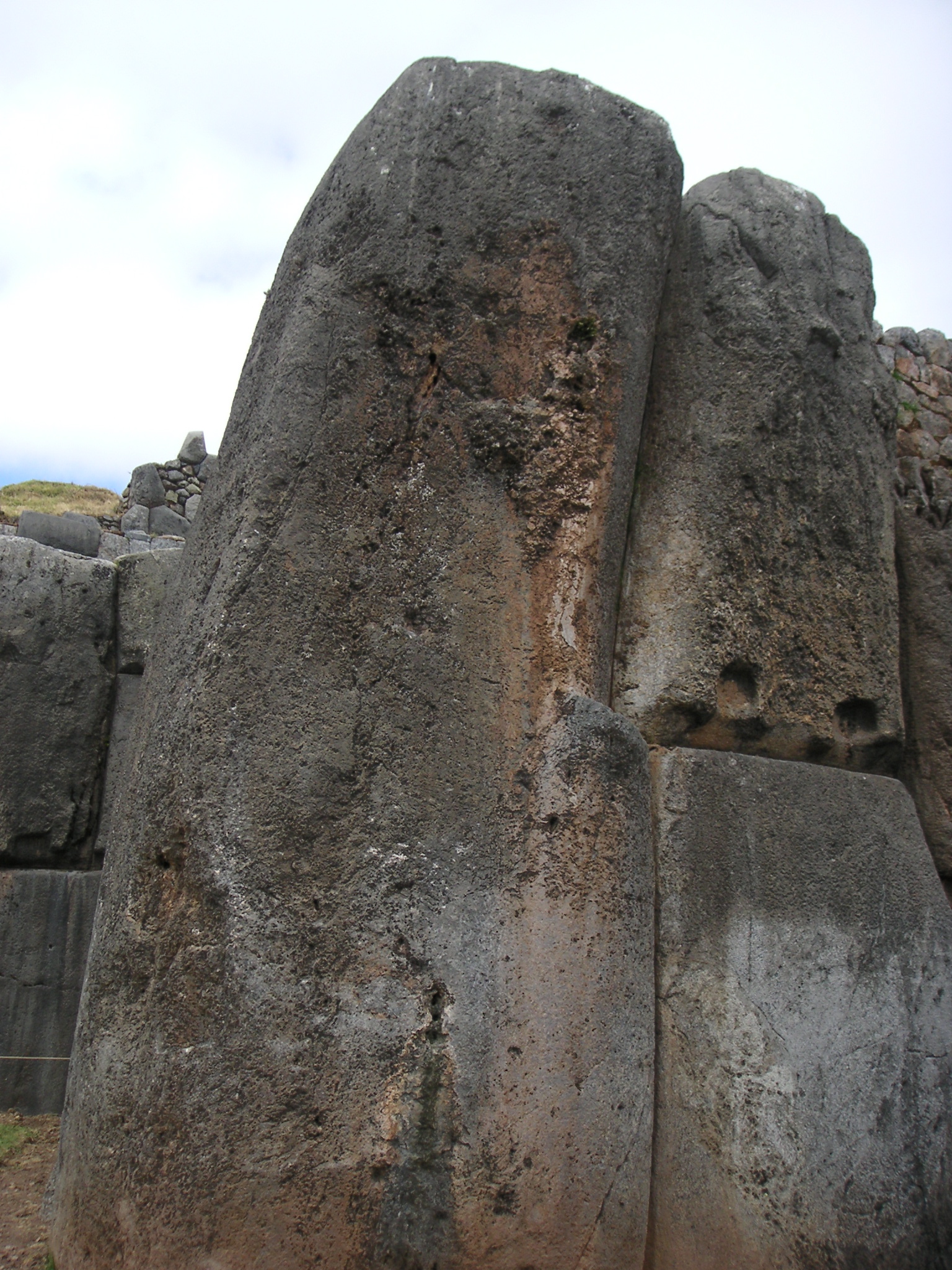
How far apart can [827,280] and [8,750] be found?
3.13 meters

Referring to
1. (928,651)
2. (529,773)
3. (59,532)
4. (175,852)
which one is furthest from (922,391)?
(59,532)

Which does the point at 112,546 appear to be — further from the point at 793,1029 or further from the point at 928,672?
the point at 793,1029

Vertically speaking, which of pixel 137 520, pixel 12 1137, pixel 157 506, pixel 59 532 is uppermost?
pixel 157 506

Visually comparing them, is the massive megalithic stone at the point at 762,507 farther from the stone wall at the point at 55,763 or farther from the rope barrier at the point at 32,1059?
the rope barrier at the point at 32,1059

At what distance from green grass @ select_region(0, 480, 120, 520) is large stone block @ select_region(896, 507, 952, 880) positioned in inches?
804

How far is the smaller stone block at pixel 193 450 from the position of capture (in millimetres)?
18531

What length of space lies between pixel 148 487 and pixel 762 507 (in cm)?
1657

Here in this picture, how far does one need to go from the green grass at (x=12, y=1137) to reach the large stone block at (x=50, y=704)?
886 millimetres

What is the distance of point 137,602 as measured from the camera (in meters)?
4.08

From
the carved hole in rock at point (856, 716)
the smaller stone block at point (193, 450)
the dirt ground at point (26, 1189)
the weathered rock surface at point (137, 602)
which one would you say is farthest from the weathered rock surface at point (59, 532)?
the carved hole in rock at point (856, 716)

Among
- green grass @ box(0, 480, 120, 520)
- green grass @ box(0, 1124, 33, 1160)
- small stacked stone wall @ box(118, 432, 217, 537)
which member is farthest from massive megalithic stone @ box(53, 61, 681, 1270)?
green grass @ box(0, 480, 120, 520)

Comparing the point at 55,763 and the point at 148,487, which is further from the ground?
the point at 148,487

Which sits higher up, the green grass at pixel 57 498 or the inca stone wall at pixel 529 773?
the green grass at pixel 57 498

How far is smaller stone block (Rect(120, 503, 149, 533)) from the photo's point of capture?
17250 mm
